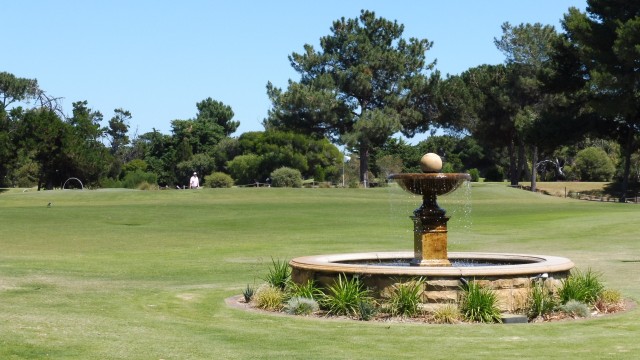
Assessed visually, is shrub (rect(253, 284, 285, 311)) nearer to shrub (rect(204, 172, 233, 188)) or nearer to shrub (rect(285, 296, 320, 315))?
shrub (rect(285, 296, 320, 315))

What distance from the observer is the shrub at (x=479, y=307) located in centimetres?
1498

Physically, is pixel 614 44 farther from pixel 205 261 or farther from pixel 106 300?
pixel 106 300

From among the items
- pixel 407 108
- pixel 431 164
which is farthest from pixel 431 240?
pixel 407 108

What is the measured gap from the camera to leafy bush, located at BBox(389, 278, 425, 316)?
15.2 m

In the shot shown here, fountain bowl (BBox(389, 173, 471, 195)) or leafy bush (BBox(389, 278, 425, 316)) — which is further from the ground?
fountain bowl (BBox(389, 173, 471, 195))

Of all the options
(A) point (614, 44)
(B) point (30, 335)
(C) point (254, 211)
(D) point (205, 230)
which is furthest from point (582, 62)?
(B) point (30, 335)

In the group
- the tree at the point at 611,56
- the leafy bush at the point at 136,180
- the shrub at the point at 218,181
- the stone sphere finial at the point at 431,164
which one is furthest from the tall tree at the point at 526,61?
the stone sphere finial at the point at 431,164

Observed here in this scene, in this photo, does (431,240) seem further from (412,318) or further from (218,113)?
(218,113)

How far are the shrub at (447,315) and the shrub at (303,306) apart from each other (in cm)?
195

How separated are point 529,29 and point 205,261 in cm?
6522

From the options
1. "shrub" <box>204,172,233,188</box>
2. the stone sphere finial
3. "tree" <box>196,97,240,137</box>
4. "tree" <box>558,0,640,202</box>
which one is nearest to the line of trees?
"tree" <box>558,0,640,202</box>

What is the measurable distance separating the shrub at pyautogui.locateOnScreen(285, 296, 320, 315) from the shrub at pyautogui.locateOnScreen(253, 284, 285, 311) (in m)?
0.51

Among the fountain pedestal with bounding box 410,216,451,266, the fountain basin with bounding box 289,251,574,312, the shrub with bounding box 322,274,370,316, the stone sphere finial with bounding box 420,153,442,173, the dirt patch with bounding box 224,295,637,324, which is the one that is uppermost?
the stone sphere finial with bounding box 420,153,442,173

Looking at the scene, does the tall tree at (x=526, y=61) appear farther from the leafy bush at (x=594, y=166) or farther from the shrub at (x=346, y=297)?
the shrub at (x=346, y=297)
